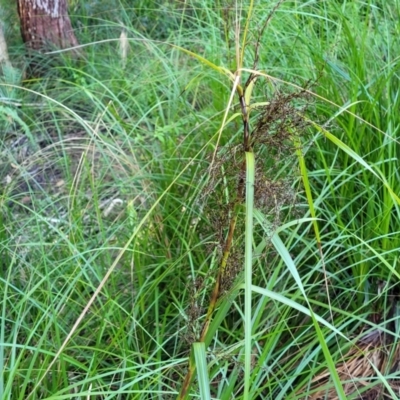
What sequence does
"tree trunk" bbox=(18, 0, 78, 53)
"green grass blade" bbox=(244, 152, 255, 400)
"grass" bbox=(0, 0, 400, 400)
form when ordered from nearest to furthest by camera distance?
"green grass blade" bbox=(244, 152, 255, 400), "grass" bbox=(0, 0, 400, 400), "tree trunk" bbox=(18, 0, 78, 53)

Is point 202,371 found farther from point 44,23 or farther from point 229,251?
point 44,23

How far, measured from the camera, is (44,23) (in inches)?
133

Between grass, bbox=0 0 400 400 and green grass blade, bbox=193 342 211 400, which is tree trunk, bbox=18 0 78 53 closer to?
grass, bbox=0 0 400 400

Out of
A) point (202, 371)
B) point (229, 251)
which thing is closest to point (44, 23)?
point (229, 251)

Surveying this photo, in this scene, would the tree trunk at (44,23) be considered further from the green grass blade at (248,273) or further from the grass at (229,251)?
the green grass blade at (248,273)

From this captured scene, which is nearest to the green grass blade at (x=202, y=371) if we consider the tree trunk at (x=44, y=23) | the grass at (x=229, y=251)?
the grass at (x=229, y=251)

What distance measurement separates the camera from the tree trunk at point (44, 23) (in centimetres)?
336

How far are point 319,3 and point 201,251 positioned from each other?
1.14m

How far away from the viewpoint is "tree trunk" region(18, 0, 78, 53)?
3.36 meters

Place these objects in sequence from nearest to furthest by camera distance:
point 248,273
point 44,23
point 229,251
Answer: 1. point 248,273
2. point 229,251
3. point 44,23

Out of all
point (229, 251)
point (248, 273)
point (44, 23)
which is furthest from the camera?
point (44, 23)

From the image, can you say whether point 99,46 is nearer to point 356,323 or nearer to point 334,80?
point 334,80

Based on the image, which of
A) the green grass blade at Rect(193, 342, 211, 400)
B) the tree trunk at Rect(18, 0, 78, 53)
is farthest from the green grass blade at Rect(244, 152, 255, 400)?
the tree trunk at Rect(18, 0, 78, 53)

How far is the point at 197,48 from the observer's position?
2.67 m
